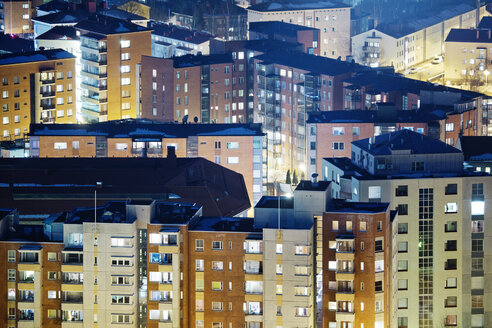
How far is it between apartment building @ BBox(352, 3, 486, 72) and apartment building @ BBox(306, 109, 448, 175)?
43.8m

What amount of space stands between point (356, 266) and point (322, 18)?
3361 inches

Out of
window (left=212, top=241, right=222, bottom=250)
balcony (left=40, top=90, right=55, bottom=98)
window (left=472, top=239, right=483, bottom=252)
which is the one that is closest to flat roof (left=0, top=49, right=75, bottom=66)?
balcony (left=40, top=90, right=55, bottom=98)

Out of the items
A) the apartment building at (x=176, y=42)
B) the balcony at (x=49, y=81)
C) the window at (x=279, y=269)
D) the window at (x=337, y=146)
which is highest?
the apartment building at (x=176, y=42)

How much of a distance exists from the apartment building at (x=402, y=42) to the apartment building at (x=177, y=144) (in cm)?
4878

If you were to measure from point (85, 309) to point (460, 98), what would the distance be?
43.8 m

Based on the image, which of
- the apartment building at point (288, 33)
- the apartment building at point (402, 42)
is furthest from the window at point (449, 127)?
the apartment building at point (402, 42)

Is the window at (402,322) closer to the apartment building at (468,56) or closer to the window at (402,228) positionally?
the window at (402,228)

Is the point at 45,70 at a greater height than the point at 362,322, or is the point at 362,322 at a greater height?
the point at 45,70

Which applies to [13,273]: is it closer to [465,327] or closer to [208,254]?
[208,254]

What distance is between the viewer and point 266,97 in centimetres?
11794

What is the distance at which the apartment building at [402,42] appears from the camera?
142125mm

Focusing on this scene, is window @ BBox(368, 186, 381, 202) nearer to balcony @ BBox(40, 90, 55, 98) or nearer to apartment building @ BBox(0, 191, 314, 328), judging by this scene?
apartment building @ BBox(0, 191, 314, 328)

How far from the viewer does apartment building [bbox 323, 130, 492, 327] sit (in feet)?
228

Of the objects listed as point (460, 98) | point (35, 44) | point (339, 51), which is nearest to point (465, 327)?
point (460, 98)
